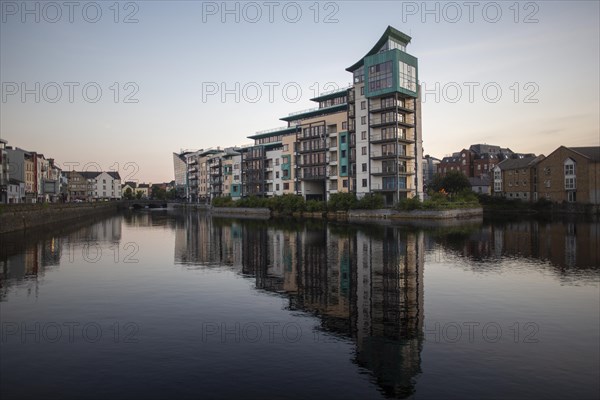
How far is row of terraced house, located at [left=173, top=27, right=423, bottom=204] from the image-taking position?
92.8 metres

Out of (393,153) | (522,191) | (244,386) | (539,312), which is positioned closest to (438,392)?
(244,386)

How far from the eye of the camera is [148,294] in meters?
24.7

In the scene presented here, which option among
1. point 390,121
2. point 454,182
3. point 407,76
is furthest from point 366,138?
point 454,182

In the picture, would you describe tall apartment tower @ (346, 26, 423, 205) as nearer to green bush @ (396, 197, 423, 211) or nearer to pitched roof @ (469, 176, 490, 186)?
green bush @ (396, 197, 423, 211)

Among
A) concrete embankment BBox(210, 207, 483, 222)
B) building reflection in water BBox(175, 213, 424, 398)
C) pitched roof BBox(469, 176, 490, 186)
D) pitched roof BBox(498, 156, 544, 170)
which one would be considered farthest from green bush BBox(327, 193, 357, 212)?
pitched roof BBox(469, 176, 490, 186)

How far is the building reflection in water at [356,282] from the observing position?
1512 cm

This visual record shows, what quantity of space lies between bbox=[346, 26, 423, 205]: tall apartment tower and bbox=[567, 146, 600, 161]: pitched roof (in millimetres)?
39256

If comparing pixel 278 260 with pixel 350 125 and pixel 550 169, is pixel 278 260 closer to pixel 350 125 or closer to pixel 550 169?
pixel 350 125

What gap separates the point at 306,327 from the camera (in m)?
18.2

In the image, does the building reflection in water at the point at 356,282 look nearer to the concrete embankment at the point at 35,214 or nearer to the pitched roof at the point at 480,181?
the concrete embankment at the point at 35,214

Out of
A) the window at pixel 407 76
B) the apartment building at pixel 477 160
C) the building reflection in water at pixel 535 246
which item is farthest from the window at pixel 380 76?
the apartment building at pixel 477 160

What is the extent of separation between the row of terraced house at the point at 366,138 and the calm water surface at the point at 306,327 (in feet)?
199

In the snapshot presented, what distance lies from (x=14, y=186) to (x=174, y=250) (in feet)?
279

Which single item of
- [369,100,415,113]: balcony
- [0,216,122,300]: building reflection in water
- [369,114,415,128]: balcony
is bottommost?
[0,216,122,300]: building reflection in water
